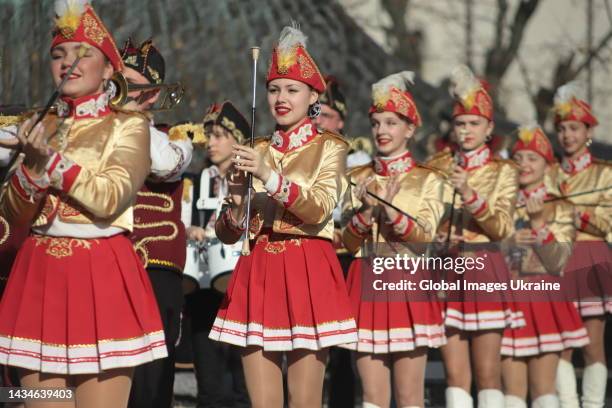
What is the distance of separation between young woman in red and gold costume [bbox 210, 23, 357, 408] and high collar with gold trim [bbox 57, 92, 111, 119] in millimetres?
Result: 806

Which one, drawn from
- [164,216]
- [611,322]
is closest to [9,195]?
[164,216]

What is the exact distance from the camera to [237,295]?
6012 millimetres

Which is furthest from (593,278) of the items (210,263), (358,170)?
(210,263)

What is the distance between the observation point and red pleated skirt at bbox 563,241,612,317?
31.6 ft

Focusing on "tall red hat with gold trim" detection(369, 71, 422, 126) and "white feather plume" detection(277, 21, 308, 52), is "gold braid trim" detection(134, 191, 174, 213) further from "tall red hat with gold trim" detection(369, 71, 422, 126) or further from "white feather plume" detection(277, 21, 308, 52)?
"tall red hat with gold trim" detection(369, 71, 422, 126)

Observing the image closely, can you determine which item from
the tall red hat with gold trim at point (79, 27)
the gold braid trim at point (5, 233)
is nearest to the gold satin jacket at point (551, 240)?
the gold braid trim at point (5, 233)

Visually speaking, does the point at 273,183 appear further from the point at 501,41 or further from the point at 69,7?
the point at 501,41

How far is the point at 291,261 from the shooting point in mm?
5953

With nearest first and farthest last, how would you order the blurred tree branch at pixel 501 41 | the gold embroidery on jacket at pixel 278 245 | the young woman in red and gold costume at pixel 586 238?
the gold embroidery on jacket at pixel 278 245
the young woman in red and gold costume at pixel 586 238
the blurred tree branch at pixel 501 41

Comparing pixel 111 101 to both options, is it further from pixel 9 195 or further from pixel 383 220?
pixel 383 220

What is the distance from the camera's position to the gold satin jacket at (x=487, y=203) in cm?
778

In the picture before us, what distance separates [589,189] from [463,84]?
191cm

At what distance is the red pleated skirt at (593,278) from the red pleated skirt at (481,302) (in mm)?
1724

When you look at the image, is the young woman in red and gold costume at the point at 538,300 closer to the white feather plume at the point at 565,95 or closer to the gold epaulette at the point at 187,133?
the white feather plume at the point at 565,95
